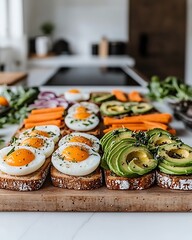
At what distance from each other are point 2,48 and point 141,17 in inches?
74.1

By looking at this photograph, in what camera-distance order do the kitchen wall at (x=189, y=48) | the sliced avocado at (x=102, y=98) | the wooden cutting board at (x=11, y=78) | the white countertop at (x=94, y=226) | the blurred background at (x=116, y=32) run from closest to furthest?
the white countertop at (x=94, y=226) < the sliced avocado at (x=102, y=98) < the wooden cutting board at (x=11, y=78) < the blurred background at (x=116, y=32) < the kitchen wall at (x=189, y=48)

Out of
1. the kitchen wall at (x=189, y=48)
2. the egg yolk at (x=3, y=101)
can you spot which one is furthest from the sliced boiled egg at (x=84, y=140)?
the kitchen wall at (x=189, y=48)

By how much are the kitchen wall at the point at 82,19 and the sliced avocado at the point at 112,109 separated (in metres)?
3.57

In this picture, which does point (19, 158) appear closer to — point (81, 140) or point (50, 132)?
point (81, 140)

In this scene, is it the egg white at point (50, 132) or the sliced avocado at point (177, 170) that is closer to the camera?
the sliced avocado at point (177, 170)

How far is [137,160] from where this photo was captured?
1.20 metres

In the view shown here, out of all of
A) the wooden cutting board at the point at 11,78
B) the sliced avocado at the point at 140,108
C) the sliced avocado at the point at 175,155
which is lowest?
the wooden cutting board at the point at 11,78

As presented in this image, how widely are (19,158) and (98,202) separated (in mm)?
229

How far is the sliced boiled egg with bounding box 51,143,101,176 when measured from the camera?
118cm

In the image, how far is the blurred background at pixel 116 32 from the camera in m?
5.36

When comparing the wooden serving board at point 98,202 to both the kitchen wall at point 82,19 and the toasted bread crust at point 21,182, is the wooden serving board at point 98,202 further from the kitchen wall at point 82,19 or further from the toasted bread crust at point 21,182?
the kitchen wall at point 82,19

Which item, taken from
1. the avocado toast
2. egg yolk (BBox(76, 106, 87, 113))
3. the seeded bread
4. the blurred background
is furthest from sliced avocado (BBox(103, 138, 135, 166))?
the blurred background

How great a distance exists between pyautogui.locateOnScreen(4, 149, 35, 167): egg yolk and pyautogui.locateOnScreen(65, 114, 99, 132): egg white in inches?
20.1

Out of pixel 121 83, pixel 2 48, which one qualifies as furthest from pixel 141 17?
pixel 121 83
